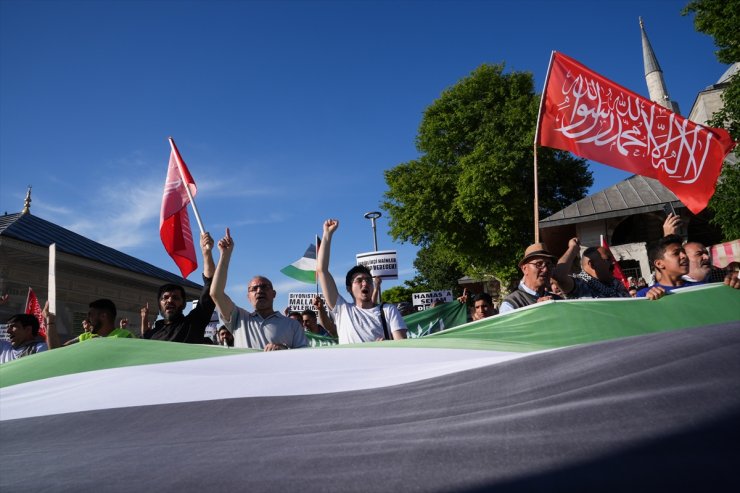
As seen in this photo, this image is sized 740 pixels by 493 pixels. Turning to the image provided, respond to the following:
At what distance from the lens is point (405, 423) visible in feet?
5.48

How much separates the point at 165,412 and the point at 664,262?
14.7 ft

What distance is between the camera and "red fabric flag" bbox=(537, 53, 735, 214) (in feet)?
20.6

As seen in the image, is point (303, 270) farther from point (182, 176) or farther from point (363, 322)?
point (363, 322)

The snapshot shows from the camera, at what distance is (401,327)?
4676mm

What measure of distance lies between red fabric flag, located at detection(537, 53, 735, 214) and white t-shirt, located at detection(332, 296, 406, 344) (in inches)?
133

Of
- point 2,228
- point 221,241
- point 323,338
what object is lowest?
point 323,338

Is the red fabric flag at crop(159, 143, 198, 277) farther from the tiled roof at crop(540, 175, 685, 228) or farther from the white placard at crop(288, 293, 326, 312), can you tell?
the tiled roof at crop(540, 175, 685, 228)

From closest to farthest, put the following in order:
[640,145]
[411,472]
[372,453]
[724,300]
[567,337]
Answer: [411,472]
[372,453]
[567,337]
[724,300]
[640,145]

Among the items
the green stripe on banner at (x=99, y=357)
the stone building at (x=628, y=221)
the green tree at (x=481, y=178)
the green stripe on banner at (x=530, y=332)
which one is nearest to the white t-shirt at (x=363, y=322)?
the green stripe on banner at (x=530, y=332)

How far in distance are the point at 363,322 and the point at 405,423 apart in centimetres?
310

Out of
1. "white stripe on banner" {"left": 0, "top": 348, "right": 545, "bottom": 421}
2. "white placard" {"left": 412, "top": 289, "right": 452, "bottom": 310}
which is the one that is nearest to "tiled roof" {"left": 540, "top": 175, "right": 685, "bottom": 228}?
"white placard" {"left": 412, "top": 289, "right": 452, "bottom": 310}

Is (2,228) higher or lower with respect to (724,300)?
higher

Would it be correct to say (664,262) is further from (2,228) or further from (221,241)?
(2,228)

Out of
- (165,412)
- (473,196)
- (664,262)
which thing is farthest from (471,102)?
(165,412)
